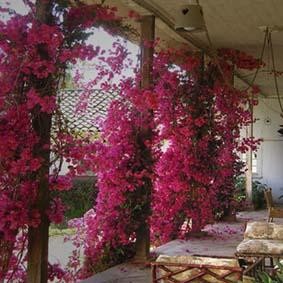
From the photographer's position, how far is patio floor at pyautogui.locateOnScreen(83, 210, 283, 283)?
5484 millimetres

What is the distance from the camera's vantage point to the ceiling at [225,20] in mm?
6211

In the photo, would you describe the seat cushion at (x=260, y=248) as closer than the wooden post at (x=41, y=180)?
No

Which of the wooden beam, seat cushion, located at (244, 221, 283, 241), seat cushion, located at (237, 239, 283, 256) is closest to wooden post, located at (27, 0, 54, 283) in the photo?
the wooden beam

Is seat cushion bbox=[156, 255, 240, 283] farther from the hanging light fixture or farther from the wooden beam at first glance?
the wooden beam

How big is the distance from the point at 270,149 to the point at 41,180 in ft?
41.6

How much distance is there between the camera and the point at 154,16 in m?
6.62

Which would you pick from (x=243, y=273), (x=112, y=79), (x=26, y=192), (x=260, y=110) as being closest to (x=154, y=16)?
(x=112, y=79)

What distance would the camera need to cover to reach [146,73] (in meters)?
6.54

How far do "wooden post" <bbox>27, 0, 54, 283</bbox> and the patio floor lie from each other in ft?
4.50

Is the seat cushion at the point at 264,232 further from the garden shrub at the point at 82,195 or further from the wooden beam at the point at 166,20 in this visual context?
the garden shrub at the point at 82,195

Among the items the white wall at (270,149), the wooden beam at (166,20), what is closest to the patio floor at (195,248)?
the wooden beam at (166,20)

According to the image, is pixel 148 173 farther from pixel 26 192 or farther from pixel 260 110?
pixel 260 110

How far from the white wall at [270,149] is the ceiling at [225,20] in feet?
21.7

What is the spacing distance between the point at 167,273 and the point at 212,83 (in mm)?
5371
